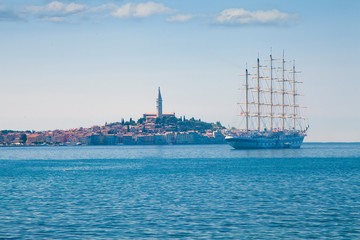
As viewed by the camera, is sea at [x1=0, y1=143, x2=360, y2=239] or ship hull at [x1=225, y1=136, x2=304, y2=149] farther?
ship hull at [x1=225, y1=136, x2=304, y2=149]

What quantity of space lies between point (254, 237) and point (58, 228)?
9534 millimetres

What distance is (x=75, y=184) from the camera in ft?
161

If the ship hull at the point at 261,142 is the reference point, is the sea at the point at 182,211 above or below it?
below

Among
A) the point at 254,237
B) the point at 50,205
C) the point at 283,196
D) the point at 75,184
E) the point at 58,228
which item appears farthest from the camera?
the point at 75,184

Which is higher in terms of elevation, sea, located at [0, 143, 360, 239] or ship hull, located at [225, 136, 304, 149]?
ship hull, located at [225, 136, 304, 149]

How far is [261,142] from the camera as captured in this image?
165750mm

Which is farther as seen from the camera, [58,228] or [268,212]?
[268,212]

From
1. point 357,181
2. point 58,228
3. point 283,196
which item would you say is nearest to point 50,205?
point 58,228

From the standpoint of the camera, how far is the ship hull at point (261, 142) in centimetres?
16125

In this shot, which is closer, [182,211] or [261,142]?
[182,211]

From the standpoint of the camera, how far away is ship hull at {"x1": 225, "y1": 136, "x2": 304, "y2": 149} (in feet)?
529

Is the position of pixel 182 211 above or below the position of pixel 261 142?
below

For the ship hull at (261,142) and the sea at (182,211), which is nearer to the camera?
the sea at (182,211)

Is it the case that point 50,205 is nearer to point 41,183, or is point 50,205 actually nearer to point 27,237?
point 27,237
